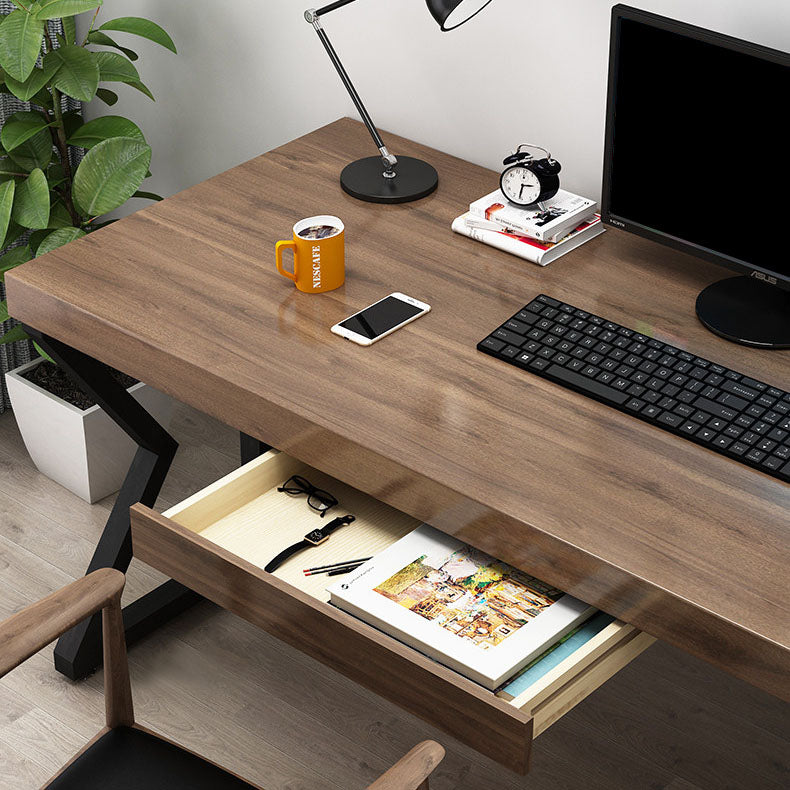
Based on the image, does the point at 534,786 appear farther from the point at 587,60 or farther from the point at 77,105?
the point at 77,105

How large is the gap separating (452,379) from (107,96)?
53.8 inches

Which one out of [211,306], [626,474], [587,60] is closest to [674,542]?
[626,474]

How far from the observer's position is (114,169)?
7.47ft

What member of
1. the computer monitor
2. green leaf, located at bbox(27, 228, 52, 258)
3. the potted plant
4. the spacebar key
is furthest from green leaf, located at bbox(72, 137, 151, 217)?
the spacebar key

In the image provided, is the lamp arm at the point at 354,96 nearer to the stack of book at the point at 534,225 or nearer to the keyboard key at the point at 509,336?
the stack of book at the point at 534,225

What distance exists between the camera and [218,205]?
1.99 m

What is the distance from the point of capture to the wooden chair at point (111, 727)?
1345mm

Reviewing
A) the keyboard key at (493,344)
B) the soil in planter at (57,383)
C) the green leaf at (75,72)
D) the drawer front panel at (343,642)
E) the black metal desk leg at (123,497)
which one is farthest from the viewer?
the soil in planter at (57,383)

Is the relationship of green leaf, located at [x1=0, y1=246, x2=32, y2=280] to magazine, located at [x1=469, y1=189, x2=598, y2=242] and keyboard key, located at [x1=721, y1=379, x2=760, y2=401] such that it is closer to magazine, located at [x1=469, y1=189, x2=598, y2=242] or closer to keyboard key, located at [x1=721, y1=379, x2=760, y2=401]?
magazine, located at [x1=469, y1=189, x2=598, y2=242]

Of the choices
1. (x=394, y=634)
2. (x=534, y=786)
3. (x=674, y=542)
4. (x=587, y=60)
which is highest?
(x=587, y=60)

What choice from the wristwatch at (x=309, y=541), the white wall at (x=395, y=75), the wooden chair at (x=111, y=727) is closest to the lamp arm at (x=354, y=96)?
the white wall at (x=395, y=75)

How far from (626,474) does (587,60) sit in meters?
0.81

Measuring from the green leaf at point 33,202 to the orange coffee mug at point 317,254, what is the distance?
0.70 m

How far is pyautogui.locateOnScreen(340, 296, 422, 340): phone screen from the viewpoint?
1.67 metres
